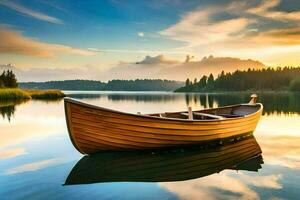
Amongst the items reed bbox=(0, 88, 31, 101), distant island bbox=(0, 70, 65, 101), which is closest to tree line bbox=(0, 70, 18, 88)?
distant island bbox=(0, 70, 65, 101)

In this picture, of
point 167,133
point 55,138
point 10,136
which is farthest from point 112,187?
point 10,136

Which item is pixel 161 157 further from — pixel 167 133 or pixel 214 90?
pixel 214 90

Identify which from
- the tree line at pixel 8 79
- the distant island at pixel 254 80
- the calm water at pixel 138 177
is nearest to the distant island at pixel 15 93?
the tree line at pixel 8 79

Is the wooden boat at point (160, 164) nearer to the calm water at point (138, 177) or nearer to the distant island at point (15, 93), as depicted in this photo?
the calm water at point (138, 177)

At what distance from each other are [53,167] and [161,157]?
423cm

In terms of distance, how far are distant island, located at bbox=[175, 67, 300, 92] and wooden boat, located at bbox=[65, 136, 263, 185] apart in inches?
5524

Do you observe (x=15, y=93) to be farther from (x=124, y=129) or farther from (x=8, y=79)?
(x=124, y=129)

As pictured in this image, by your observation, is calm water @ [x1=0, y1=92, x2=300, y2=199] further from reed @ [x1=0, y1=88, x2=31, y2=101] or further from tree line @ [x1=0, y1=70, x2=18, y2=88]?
tree line @ [x1=0, y1=70, x2=18, y2=88]

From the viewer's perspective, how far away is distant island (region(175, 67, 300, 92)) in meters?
156

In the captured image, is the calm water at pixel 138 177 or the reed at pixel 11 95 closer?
the calm water at pixel 138 177

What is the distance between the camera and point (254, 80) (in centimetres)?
16425

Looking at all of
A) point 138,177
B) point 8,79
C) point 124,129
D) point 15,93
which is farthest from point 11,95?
point 138,177

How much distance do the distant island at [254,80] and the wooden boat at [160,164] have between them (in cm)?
14030

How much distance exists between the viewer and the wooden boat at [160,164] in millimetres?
9984
